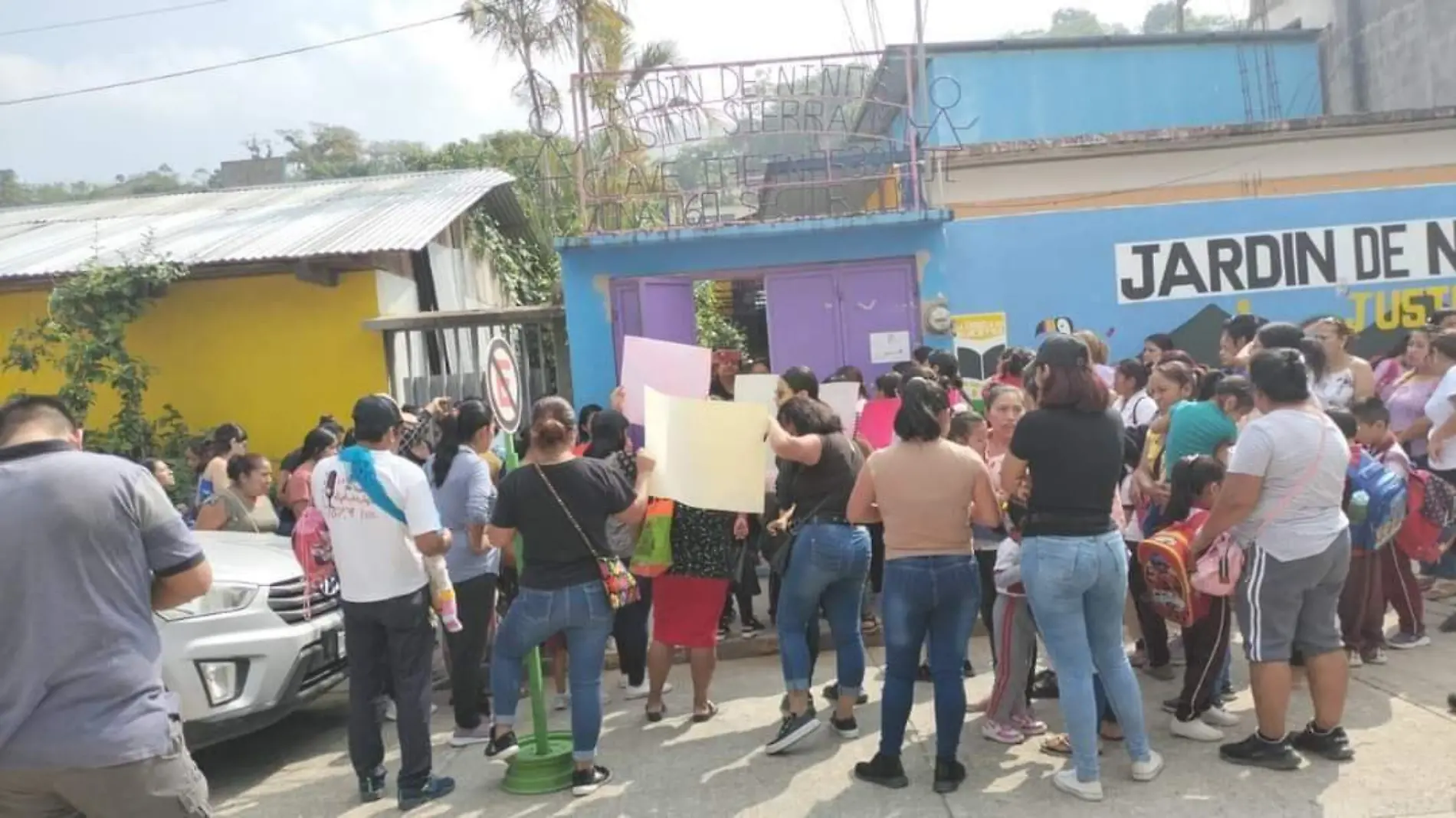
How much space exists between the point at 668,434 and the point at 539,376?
717 centimetres

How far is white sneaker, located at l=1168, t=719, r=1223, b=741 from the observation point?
15.3 ft

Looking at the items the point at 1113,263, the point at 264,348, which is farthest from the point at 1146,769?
the point at 264,348

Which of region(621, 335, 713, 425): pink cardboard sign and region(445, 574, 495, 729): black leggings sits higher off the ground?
region(621, 335, 713, 425): pink cardboard sign

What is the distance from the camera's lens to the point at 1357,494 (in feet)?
16.1

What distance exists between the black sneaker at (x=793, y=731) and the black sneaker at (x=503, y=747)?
1218 millimetres

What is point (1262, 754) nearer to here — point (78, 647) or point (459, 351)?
point (78, 647)

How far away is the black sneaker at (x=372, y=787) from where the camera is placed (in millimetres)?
4715

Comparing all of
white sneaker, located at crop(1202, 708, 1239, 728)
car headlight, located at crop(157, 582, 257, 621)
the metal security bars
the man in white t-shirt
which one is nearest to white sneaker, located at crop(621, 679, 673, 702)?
the man in white t-shirt

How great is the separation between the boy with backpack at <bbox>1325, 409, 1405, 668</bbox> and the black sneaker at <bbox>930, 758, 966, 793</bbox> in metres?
2.07

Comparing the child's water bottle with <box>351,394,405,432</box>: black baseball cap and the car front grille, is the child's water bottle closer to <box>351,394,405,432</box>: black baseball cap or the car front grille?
<box>351,394,405,432</box>: black baseball cap

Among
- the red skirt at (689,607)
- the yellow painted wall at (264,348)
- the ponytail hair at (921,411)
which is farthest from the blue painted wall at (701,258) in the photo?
the ponytail hair at (921,411)

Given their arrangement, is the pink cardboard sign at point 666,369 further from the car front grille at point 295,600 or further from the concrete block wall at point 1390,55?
the concrete block wall at point 1390,55

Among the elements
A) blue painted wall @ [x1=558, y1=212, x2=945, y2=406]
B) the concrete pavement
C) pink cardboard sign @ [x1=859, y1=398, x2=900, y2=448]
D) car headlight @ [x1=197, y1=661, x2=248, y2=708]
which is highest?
blue painted wall @ [x1=558, y1=212, x2=945, y2=406]

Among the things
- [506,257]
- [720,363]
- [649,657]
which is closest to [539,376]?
[720,363]
